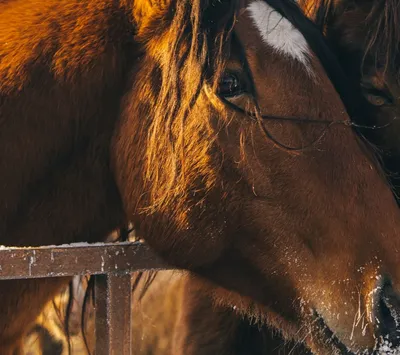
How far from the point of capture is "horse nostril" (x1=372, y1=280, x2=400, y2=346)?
1.86m

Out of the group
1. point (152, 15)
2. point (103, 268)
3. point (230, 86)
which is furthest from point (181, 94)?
point (103, 268)

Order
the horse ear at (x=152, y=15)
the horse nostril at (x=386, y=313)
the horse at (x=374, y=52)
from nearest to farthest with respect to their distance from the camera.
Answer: the horse nostril at (x=386, y=313) < the horse ear at (x=152, y=15) < the horse at (x=374, y=52)

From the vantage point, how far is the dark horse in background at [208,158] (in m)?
1.94

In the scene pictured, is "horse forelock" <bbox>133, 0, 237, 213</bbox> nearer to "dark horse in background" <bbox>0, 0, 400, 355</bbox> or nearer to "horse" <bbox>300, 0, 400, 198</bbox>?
"dark horse in background" <bbox>0, 0, 400, 355</bbox>

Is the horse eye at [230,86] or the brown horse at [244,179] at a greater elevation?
the horse eye at [230,86]

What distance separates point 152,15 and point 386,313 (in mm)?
1074

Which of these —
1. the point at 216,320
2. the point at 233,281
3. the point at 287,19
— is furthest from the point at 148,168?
the point at 216,320

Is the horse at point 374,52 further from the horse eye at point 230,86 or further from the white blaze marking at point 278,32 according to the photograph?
the horse eye at point 230,86

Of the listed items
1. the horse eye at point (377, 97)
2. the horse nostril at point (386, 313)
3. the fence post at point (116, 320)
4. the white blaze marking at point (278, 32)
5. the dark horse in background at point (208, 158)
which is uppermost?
the white blaze marking at point (278, 32)

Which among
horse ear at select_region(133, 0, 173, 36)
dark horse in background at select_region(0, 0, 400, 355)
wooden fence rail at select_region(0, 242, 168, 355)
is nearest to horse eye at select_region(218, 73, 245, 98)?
dark horse in background at select_region(0, 0, 400, 355)

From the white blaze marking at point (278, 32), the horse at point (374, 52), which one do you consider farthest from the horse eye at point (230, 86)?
the horse at point (374, 52)

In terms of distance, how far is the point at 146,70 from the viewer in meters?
2.07

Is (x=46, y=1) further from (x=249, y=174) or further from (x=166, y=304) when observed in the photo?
(x=166, y=304)

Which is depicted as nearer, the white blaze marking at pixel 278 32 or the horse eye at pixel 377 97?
the white blaze marking at pixel 278 32
